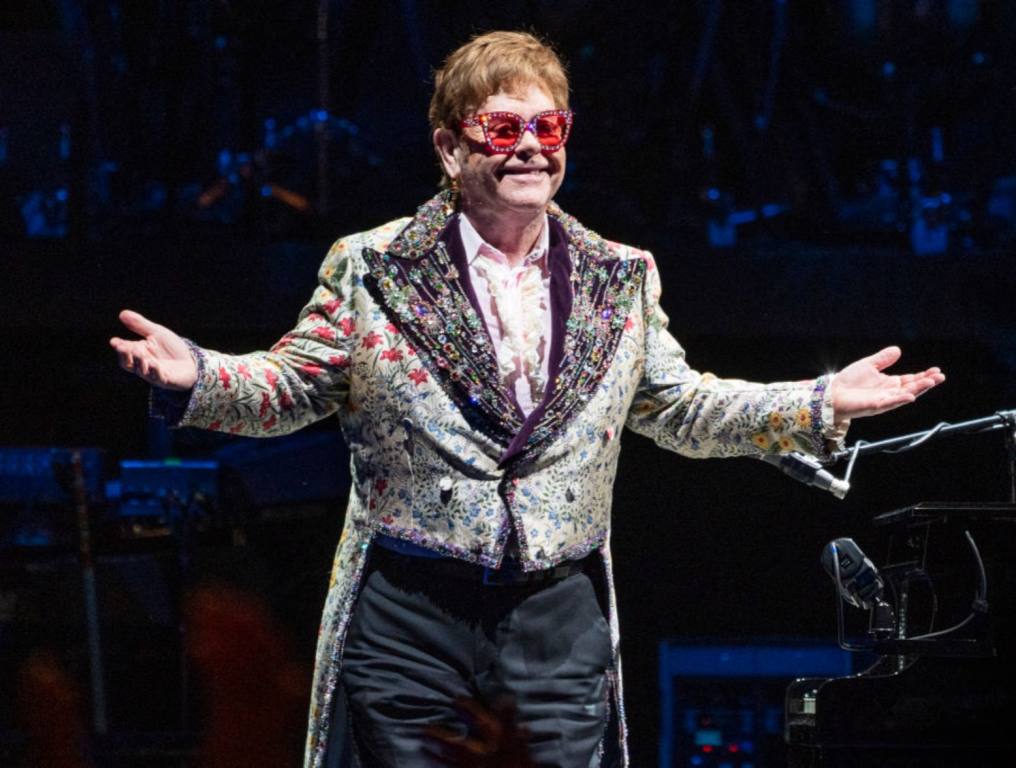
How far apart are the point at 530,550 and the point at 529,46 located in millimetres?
773

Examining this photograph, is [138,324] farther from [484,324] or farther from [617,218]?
[617,218]

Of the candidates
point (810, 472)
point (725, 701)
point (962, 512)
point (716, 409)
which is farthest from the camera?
point (725, 701)

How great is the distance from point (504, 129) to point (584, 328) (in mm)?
317

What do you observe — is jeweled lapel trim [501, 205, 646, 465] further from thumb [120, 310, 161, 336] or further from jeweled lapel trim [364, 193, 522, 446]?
thumb [120, 310, 161, 336]

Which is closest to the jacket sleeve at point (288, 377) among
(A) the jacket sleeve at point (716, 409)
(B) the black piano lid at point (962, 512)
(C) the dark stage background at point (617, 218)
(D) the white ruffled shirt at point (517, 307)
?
(D) the white ruffled shirt at point (517, 307)

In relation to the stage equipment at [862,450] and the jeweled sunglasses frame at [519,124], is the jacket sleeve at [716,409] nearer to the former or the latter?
the stage equipment at [862,450]

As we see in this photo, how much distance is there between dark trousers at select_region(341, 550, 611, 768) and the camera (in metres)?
1.94

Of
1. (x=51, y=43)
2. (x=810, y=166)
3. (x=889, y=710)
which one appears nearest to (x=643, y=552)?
(x=810, y=166)

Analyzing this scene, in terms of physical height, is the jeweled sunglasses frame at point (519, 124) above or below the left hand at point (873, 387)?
above

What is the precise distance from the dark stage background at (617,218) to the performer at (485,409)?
74.5 inches

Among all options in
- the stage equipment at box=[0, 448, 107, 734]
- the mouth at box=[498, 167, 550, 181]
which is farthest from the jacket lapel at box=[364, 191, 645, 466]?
the stage equipment at box=[0, 448, 107, 734]

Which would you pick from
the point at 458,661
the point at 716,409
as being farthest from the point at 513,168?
the point at 458,661

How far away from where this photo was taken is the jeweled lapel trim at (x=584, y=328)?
2.05 m

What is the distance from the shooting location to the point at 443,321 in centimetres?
211
